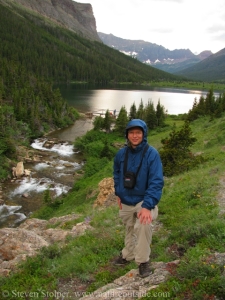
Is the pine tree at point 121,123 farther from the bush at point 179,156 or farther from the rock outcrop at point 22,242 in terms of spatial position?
the rock outcrop at point 22,242

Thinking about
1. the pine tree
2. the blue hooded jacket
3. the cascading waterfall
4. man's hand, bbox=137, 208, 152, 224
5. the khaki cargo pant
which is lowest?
the cascading waterfall

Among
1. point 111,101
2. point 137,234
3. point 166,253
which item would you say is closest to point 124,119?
point 166,253

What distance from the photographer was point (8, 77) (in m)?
70.8

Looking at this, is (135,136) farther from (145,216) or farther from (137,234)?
(137,234)

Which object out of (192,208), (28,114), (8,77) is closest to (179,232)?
(192,208)

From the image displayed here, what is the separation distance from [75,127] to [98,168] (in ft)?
112

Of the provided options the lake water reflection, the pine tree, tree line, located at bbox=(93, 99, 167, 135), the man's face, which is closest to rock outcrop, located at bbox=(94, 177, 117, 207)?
the man's face

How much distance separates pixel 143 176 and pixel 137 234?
4.63ft

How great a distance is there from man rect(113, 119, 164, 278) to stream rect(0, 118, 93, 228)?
1755 cm

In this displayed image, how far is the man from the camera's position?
5.57 metres

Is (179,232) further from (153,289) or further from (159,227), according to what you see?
(153,289)

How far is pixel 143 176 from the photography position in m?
5.80

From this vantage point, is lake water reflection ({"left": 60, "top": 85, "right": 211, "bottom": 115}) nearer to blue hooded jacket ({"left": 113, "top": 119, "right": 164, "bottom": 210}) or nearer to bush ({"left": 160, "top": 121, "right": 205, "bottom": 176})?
bush ({"left": 160, "top": 121, "right": 205, "bottom": 176})

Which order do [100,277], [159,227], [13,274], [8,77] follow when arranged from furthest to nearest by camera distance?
[8,77], [159,227], [13,274], [100,277]
